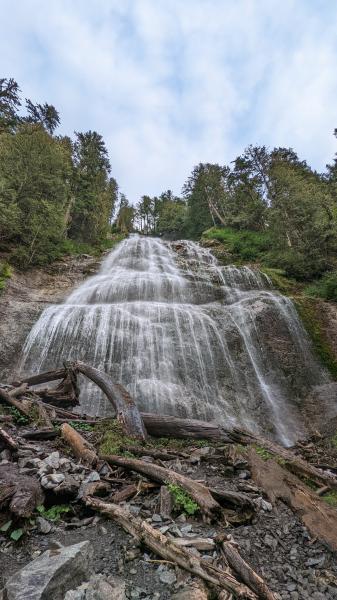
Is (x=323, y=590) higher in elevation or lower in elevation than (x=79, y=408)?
higher

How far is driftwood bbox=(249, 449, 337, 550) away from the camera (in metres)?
3.26

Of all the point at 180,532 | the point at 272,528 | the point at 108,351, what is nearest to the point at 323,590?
the point at 272,528

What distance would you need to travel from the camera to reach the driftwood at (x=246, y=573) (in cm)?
219

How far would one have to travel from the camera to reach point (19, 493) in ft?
9.86

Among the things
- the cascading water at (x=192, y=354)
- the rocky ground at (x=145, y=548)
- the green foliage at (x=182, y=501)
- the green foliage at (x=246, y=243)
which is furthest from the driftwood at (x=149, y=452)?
the green foliage at (x=246, y=243)

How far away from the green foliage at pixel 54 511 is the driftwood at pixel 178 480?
103 cm

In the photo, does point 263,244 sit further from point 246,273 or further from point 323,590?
point 323,590

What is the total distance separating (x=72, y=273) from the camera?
22.5 meters

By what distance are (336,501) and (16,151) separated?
2558 cm

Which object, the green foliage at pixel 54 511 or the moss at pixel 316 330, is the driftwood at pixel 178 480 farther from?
the moss at pixel 316 330

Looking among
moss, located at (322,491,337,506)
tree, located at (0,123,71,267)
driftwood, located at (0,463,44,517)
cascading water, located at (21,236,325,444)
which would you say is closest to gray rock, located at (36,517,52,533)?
driftwood, located at (0,463,44,517)

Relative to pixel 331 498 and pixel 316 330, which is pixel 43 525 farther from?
pixel 316 330

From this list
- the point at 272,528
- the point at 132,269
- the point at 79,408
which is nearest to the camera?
the point at 272,528

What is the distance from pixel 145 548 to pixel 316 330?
14.4m
